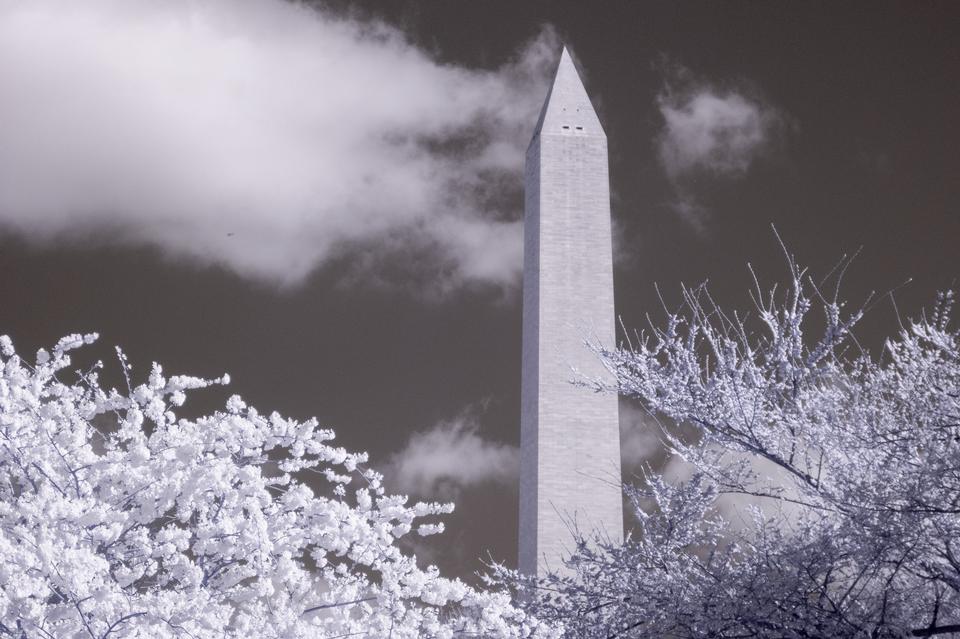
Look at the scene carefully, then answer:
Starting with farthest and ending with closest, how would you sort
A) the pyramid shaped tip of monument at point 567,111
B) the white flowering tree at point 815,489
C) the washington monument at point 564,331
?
1. the pyramid shaped tip of monument at point 567,111
2. the washington monument at point 564,331
3. the white flowering tree at point 815,489

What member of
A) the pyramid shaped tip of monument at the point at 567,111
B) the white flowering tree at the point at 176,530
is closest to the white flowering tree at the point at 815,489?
the white flowering tree at the point at 176,530

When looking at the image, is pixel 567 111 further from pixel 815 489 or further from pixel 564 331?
pixel 815 489

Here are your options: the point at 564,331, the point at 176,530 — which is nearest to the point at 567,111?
the point at 564,331

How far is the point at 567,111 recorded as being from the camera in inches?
1017

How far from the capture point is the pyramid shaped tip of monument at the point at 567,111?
25312 mm

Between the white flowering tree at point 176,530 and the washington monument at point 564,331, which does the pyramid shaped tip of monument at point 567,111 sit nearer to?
the washington monument at point 564,331

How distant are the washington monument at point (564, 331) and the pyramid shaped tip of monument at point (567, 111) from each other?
29mm

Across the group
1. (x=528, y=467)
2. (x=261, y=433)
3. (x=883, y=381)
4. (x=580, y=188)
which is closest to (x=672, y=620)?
(x=883, y=381)

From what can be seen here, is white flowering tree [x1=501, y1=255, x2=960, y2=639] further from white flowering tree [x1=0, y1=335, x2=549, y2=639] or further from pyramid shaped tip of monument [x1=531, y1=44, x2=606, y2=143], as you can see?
pyramid shaped tip of monument [x1=531, y1=44, x2=606, y2=143]

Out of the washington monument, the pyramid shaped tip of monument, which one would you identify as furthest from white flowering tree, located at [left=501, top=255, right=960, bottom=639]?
the pyramid shaped tip of monument

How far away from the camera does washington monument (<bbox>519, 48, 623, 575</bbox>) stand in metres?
21.7

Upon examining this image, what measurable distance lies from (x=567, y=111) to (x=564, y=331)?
5.80m

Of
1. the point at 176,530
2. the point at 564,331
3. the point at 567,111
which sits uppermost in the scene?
the point at 567,111

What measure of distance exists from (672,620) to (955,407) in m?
2.30
